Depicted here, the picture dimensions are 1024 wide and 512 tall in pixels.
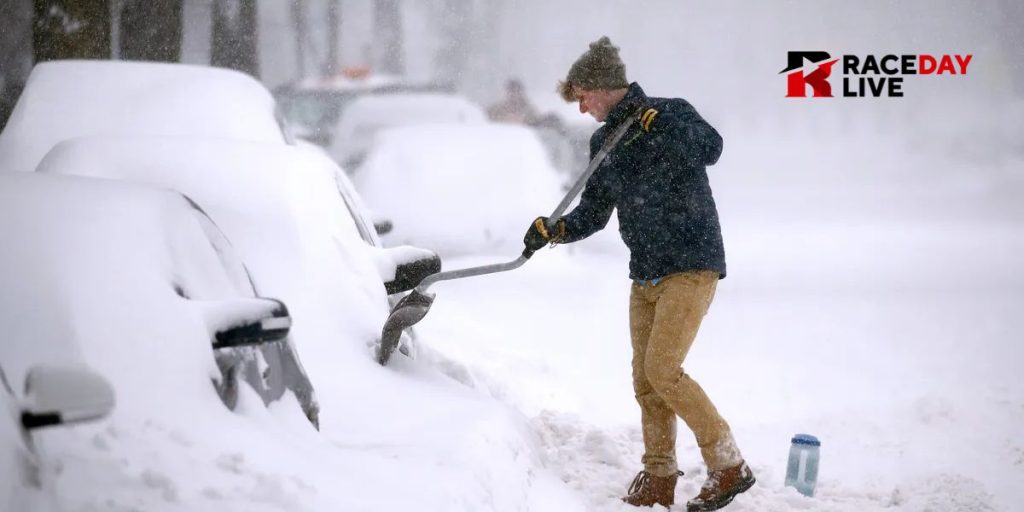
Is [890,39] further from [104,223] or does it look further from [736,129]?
[104,223]

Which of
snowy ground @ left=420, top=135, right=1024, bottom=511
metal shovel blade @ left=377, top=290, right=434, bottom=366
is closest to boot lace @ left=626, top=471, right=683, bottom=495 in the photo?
snowy ground @ left=420, top=135, right=1024, bottom=511

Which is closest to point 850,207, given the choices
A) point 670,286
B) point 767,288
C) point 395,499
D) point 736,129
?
point 767,288

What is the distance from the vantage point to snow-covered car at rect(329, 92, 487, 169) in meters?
17.1

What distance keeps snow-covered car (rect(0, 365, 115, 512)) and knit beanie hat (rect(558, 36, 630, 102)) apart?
288 centimetres

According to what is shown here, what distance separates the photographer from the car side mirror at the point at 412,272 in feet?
18.4

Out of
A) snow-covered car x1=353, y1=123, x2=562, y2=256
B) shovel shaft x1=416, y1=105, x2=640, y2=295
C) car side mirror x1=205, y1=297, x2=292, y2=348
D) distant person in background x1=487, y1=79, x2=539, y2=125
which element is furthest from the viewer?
distant person in background x1=487, y1=79, x2=539, y2=125

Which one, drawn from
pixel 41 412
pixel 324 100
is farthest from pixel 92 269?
pixel 324 100

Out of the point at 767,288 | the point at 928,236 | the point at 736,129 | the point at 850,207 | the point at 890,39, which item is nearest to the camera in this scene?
the point at 767,288

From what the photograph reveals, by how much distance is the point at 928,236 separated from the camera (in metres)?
17.1

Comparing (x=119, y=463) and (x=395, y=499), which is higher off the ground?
(x=119, y=463)

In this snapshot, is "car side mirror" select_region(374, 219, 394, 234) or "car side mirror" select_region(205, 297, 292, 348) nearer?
"car side mirror" select_region(205, 297, 292, 348)

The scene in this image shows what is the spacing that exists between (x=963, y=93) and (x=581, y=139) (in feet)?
99.0

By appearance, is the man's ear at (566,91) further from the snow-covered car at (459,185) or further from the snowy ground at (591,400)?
the snow-covered car at (459,185)

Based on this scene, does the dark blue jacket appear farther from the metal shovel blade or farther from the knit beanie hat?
the metal shovel blade
